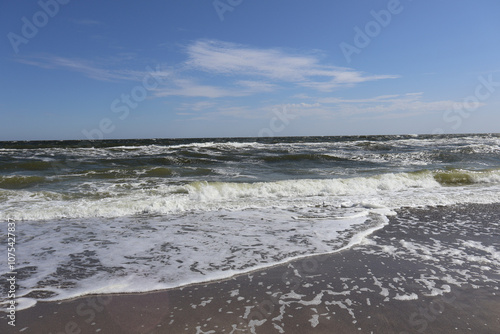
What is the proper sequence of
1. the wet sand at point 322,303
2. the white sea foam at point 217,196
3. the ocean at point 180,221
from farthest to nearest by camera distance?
1. the white sea foam at point 217,196
2. the ocean at point 180,221
3. the wet sand at point 322,303

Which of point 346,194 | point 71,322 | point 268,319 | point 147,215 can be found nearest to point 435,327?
point 268,319

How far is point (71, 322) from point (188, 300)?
41.5 inches

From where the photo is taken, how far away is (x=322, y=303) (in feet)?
10.4

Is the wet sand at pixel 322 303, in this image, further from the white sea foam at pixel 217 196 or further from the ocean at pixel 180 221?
the white sea foam at pixel 217 196

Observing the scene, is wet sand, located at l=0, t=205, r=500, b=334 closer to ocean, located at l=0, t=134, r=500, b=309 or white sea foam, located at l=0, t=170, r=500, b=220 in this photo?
ocean, located at l=0, t=134, r=500, b=309

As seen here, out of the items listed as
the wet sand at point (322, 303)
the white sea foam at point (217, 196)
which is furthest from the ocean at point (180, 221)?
the wet sand at point (322, 303)

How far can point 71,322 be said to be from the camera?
285cm

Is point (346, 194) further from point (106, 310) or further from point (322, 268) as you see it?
point (106, 310)

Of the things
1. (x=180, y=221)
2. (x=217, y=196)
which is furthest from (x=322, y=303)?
(x=217, y=196)

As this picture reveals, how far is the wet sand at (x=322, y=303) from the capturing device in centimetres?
277

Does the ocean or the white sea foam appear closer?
the ocean

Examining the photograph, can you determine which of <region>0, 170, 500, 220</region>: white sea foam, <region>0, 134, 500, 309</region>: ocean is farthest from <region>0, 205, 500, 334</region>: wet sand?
<region>0, 170, 500, 220</region>: white sea foam

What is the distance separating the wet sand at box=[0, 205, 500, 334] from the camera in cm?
277

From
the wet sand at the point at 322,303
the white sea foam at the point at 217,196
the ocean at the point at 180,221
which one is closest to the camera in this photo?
the wet sand at the point at 322,303
